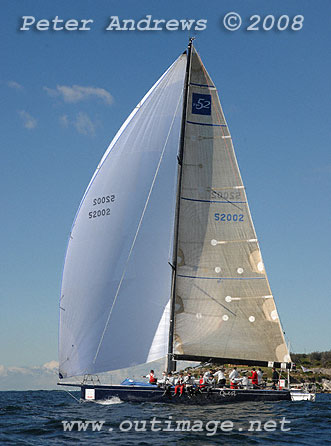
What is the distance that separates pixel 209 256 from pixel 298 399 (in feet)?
26.5

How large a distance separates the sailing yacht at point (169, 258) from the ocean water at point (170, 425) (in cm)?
196

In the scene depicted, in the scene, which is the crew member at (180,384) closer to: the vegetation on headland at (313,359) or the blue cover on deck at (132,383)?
the blue cover on deck at (132,383)

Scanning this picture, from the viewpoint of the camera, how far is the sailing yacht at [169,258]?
28.5 meters

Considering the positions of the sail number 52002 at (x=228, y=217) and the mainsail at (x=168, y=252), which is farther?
the sail number 52002 at (x=228, y=217)

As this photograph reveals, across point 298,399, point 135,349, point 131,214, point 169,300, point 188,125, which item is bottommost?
point 298,399

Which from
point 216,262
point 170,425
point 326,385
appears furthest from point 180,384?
point 326,385

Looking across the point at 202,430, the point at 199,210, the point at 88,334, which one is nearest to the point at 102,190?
the point at 199,210

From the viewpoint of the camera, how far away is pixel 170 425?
21.6m

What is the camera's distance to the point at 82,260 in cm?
2902

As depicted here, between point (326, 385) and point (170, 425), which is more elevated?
point (170, 425)

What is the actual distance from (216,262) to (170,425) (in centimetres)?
1079

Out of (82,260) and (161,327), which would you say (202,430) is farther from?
(82,260)

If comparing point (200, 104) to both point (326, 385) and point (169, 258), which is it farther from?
point (326, 385)

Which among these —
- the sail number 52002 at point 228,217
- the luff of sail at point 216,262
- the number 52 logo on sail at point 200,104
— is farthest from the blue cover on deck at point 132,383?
the number 52 logo on sail at point 200,104
